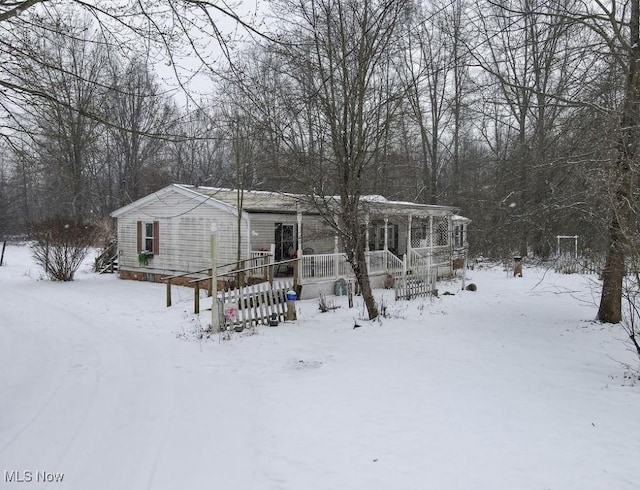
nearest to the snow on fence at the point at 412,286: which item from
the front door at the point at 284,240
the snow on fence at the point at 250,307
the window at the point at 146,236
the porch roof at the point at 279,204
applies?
the porch roof at the point at 279,204

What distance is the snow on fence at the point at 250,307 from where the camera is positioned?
9.45 meters

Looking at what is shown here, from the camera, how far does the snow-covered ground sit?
3885 millimetres

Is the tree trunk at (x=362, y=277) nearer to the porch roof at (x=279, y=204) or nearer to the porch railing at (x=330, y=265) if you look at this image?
the porch roof at (x=279, y=204)

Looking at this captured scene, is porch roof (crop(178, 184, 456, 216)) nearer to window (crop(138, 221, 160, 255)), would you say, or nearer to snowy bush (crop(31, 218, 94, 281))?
window (crop(138, 221, 160, 255))

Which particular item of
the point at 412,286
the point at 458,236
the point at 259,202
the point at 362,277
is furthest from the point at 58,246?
the point at 458,236

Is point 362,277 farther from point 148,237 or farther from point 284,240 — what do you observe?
point 148,237

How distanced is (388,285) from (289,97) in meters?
8.56

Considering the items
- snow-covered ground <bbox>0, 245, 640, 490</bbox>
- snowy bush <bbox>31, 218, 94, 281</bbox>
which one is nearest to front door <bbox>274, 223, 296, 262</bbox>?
snow-covered ground <bbox>0, 245, 640, 490</bbox>

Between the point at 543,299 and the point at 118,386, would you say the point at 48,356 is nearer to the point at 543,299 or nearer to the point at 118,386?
the point at 118,386

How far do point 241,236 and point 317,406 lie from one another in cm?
1035

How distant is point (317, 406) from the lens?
5402 millimetres

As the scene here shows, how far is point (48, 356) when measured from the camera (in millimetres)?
7391

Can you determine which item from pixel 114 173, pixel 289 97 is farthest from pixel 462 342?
pixel 114 173

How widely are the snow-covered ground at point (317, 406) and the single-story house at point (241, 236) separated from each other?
4692 millimetres
